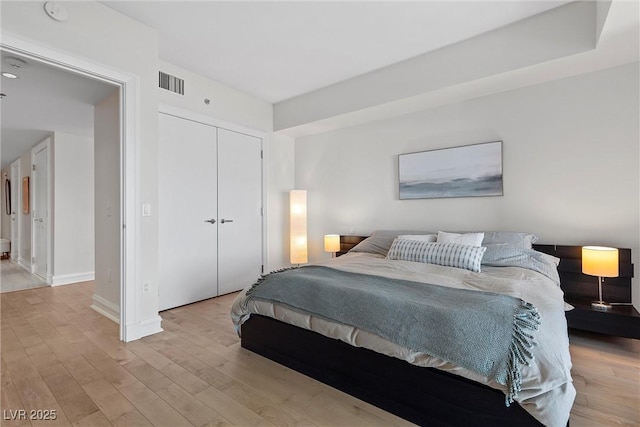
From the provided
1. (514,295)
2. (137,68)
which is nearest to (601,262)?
(514,295)

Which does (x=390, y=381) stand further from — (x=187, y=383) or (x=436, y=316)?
(x=187, y=383)

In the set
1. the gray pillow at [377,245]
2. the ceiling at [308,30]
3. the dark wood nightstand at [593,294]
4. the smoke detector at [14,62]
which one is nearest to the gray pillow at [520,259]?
the dark wood nightstand at [593,294]

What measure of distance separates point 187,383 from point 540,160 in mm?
3580

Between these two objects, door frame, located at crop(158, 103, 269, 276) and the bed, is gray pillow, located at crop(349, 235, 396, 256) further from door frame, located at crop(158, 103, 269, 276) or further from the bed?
A: door frame, located at crop(158, 103, 269, 276)

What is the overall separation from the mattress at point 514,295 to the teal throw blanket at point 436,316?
1.7 inches

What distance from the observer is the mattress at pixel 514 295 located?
48.7 inches

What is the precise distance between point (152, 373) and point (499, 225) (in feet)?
11.1

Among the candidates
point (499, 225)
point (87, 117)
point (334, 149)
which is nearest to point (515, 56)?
point (499, 225)

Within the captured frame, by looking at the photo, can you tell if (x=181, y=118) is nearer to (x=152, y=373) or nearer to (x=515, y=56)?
(x=152, y=373)

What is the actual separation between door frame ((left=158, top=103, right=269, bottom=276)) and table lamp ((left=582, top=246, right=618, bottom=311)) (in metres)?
3.61

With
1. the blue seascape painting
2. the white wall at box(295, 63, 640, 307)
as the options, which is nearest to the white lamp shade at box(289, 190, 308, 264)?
the white wall at box(295, 63, 640, 307)

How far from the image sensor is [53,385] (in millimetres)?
1883

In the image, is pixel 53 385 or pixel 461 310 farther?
pixel 53 385

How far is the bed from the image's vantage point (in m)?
1.28
